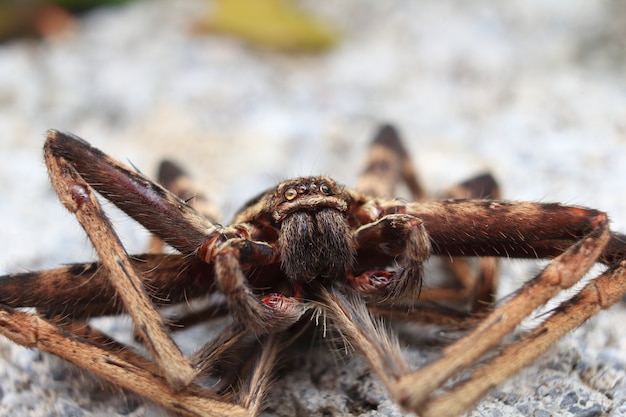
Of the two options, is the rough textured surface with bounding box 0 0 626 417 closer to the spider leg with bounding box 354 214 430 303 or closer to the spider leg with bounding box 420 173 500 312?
the spider leg with bounding box 420 173 500 312

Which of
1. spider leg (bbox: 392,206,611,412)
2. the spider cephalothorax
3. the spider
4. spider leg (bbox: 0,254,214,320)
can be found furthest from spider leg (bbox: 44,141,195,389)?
spider leg (bbox: 392,206,611,412)

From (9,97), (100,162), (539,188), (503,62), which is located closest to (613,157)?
(539,188)

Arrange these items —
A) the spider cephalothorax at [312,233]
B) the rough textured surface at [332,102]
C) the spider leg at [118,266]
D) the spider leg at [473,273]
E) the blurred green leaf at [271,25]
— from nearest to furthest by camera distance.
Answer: the spider leg at [118,266] → the spider cephalothorax at [312,233] → the spider leg at [473,273] → the rough textured surface at [332,102] → the blurred green leaf at [271,25]

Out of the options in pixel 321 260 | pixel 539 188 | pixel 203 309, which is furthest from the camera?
pixel 539 188

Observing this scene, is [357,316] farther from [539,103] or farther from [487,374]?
[539,103]

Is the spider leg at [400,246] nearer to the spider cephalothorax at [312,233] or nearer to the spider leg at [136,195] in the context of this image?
the spider cephalothorax at [312,233]

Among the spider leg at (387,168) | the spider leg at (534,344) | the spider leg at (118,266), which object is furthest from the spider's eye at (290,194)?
the spider leg at (387,168)

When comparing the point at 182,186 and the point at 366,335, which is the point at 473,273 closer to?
the point at 366,335
